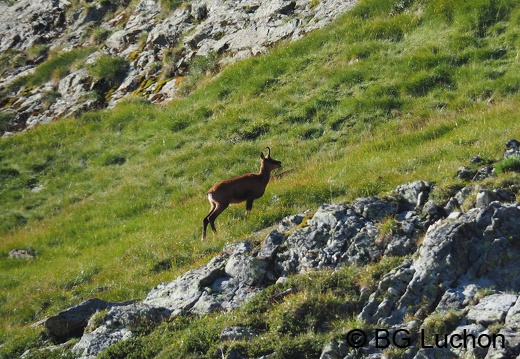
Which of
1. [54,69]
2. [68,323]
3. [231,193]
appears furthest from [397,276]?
[54,69]

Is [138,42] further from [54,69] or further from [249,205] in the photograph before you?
[249,205]

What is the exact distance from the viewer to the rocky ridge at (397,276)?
347 inches

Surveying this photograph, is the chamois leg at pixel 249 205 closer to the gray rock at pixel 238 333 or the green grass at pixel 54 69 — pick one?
the gray rock at pixel 238 333

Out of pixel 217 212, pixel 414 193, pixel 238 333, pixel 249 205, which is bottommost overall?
pixel 249 205

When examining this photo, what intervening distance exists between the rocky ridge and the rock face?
18369mm

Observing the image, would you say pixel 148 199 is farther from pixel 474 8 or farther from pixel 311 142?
pixel 474 8

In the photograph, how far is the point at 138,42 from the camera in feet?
114

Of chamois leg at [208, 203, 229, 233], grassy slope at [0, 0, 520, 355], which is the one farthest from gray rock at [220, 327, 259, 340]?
chamois leg at [208, 203, 229, 233]

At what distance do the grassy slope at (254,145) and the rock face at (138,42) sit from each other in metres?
1.58

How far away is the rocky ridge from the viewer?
8.82 meters

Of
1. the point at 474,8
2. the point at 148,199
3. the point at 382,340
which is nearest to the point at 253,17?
the point at 474,8

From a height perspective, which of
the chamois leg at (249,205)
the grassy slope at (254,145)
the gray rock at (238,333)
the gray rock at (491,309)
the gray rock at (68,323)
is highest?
the gray rock at (491,309)

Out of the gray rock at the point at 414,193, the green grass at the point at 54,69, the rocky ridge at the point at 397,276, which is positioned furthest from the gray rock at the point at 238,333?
the green grass at the point at 54,69

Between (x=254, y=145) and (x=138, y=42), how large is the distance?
13.8 metres
